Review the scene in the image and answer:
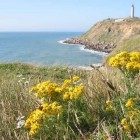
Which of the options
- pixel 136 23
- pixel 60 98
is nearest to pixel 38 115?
pixel 60 98

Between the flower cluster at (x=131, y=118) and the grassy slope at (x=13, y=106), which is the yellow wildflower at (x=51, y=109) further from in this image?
the flower cluster at (x=131, y=118)

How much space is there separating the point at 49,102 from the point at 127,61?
3.14ft

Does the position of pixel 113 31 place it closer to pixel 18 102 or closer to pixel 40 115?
pixel 18 102

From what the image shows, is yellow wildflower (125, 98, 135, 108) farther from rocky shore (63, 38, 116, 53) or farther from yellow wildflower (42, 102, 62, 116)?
rocky shore (63, 38, 116, 53)

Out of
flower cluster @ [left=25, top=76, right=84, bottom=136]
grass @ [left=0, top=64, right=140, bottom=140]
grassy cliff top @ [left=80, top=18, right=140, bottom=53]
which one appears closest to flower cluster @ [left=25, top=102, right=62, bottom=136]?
flower cluster @ [left=25, top=76, right=84, bottom=136]

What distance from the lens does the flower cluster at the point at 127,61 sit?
5398 millimetres

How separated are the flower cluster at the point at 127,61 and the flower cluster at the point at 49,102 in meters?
0.50

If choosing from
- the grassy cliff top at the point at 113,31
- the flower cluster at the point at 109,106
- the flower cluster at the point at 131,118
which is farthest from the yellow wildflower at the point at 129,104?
the grassy cliff top at the point at 113,31

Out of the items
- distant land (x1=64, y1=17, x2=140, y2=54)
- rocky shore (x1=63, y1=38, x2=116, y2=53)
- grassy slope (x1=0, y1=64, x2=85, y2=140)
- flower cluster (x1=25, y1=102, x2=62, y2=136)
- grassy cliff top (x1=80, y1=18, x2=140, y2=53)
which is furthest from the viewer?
grassy cliff top (x1=80, y1=18, x2=140, y2=53)

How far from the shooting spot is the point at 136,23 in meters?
89.3

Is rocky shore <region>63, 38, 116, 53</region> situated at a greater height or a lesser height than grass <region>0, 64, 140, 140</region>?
lesser

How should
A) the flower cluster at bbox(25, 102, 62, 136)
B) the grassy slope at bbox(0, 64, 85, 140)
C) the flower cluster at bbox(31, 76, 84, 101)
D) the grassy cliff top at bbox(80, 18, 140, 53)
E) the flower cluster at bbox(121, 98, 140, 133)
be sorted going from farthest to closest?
the grassy cliff top at bbox(80, 18, 140, 53) → the grassy slope at bbox(0, 64, 85, 140) → the flower cluster at bbox(31, 76, 84, 101) → the flower cluster at bbox(25, 102, 62, 136) → the flower cluster at bbox(121, 98, 140, 133)

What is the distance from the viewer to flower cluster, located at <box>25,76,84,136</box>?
4.92 metres

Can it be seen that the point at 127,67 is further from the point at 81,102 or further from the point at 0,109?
the point at 0,109
